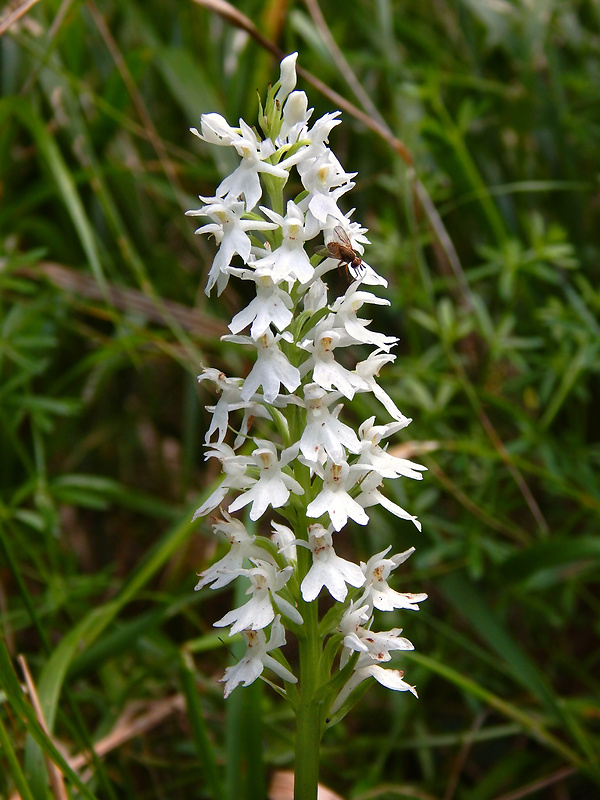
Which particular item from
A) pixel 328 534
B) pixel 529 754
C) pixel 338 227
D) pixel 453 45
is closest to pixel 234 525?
pixel 328 534

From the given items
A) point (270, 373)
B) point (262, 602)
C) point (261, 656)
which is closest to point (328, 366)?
point (270, 373)

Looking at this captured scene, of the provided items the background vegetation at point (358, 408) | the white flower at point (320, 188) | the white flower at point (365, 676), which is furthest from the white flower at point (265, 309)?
the background vegetation at point (358, 408)

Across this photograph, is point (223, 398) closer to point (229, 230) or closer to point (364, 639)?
point (229, 230)

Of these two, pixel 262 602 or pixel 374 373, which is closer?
pixel 262 602

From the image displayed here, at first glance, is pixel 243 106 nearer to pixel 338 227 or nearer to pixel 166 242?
pixel 166 242

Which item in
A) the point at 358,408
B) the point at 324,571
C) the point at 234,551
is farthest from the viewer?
the point at 358,408

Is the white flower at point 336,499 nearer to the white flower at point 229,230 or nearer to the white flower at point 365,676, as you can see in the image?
the white flower at point 365,676
